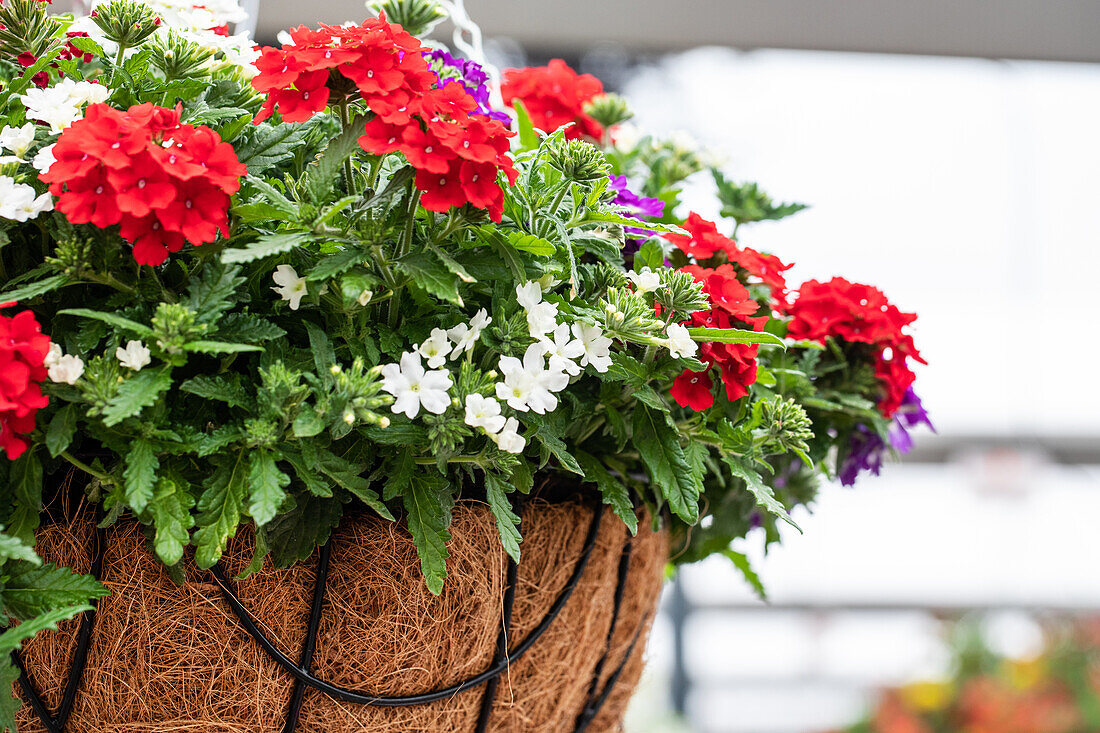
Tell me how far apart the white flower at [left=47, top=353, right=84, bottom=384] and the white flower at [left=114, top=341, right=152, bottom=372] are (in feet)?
0.07

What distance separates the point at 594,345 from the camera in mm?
583

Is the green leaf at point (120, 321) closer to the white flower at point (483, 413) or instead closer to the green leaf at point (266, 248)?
the green leaf at point (266, 248)

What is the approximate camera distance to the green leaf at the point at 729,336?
23.1 inches

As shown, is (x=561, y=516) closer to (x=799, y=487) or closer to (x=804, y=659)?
(x=799, y=487)

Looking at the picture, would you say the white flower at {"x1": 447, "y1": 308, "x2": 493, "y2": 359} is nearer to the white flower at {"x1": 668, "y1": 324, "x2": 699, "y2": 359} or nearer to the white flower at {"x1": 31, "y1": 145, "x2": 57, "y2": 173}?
the white flower at {"x1": 668, "y1": 324, "x2": 699, "y2": 359}

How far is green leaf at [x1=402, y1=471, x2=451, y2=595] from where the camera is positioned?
1.78 feet

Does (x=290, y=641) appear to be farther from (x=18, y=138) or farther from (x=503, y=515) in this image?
(x=18, y=138)

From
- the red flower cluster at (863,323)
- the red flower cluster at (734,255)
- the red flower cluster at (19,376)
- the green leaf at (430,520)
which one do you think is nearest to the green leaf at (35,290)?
the red flower cluster at (19,376)

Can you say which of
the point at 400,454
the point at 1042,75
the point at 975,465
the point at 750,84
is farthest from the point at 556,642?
the point at 1042,75

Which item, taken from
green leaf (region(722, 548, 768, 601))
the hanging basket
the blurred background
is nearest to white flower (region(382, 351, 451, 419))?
the hanging basket

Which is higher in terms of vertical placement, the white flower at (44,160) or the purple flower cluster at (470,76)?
the purple flower cluster at (470,76)

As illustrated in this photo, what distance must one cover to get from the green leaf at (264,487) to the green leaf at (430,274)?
0.13 meters

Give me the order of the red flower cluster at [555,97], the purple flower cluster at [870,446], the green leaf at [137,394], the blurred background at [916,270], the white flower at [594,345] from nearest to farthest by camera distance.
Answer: the green leaf at [137,394]
the white flower at [594,345]
the purple flower cluster at [870,446]
the red flower cluster at [555,97]
the blurred background at [916,270]

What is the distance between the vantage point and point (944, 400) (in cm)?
376
